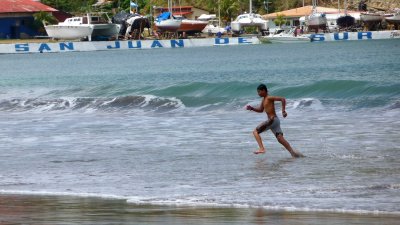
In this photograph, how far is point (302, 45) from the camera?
93.2 metres

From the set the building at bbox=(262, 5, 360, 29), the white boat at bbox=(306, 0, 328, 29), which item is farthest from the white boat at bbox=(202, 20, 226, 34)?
the white boat at bbox=(306, 0, 328, 29)

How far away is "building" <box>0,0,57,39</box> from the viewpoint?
100938 mm

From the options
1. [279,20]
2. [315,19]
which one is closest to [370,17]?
[315,19]

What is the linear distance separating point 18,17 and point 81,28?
6.76 m

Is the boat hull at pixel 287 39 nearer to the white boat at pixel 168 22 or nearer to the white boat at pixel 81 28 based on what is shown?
the white boat at pixel 168 22

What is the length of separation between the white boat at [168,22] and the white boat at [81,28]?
13.6ft

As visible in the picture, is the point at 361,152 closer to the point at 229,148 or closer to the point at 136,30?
the point at 229,148

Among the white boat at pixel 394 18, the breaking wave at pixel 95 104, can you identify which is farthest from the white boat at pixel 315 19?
the breaking wave at pixel 95 104

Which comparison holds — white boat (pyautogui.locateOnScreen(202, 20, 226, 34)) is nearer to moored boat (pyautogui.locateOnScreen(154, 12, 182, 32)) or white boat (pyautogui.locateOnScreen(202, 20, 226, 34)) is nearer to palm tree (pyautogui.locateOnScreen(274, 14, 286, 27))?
palm tree (pyautogui.locateOnScreen(274, 14, 286, 27))

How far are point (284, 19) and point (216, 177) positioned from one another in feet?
310

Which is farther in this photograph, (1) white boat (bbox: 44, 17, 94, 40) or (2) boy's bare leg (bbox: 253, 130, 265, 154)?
(1) white boat (bbox: 44, 17, 94, 40)

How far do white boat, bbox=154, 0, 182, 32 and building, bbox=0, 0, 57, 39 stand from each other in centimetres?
1121

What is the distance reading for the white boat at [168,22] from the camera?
331 feet

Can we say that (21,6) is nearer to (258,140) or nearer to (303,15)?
(303,15)
